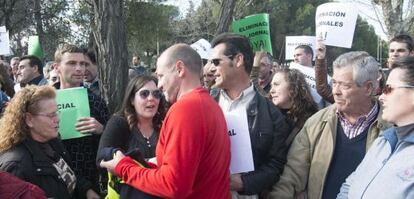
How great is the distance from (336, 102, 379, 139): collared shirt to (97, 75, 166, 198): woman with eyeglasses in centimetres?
147

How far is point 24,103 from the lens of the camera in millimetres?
3385

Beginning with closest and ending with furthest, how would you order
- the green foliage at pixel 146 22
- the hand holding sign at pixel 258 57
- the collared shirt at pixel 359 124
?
the collared shirt at pixel 359 124, the hand holding sign at pixel 258 57, the green foliage at pixel 146 22

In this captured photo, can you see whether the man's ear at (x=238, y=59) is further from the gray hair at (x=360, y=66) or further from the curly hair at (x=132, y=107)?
the curly hair at (x=132, y=107)

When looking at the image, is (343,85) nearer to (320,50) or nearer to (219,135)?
(219,135)

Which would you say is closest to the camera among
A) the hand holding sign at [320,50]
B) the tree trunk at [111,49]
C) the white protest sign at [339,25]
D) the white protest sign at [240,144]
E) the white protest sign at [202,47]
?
the white protest sign at [240,144]

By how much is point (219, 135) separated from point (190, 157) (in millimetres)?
259

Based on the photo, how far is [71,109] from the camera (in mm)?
4066

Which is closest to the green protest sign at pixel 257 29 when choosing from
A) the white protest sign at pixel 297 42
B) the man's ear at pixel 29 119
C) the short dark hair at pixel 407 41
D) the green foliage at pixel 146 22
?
the white protest sign at pixel 297 42

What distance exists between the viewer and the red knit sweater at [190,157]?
260cm

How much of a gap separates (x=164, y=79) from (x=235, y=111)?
1.91 feet

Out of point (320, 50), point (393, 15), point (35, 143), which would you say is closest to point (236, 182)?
point (35, 143)

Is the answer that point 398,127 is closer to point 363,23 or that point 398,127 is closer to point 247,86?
point 247,86

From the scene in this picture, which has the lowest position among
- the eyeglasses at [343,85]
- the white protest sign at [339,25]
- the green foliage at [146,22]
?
the eyeglasses at [343,85]

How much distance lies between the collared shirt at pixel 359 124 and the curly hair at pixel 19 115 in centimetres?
214
